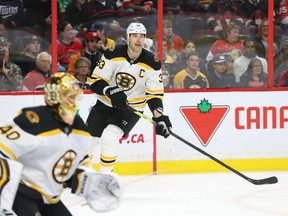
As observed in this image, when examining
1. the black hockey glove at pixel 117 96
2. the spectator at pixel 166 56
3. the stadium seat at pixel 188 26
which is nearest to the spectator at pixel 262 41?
the stadium seat at pixel 188 26

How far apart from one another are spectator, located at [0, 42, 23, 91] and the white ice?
1.15 meters

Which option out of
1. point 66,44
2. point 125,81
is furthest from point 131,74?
point 66,44

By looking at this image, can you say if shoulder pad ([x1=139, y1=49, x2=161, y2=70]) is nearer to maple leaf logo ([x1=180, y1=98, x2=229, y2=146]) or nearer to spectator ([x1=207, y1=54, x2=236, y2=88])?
maple leaf logo ([x1=180, y1=98, x2=229, y2=146])

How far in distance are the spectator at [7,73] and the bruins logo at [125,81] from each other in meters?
1.17

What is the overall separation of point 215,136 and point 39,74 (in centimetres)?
159

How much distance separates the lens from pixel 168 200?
631 centimetres

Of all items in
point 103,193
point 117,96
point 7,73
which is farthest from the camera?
point 7,73

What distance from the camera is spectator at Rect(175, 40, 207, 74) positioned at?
764 centimetres

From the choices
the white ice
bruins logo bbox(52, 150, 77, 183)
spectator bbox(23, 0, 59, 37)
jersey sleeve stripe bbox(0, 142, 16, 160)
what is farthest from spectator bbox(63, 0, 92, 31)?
jersey sleeve stripe bbox(0, 142, 16, 160)

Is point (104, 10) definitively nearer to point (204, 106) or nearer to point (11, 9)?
point (11, 9)

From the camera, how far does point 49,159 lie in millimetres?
3410

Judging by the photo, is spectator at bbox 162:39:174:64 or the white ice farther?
spectator at bbox 162:39:174:64

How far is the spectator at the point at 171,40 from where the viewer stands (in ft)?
24.9

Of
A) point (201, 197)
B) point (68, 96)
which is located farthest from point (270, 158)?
point (68, 96)
